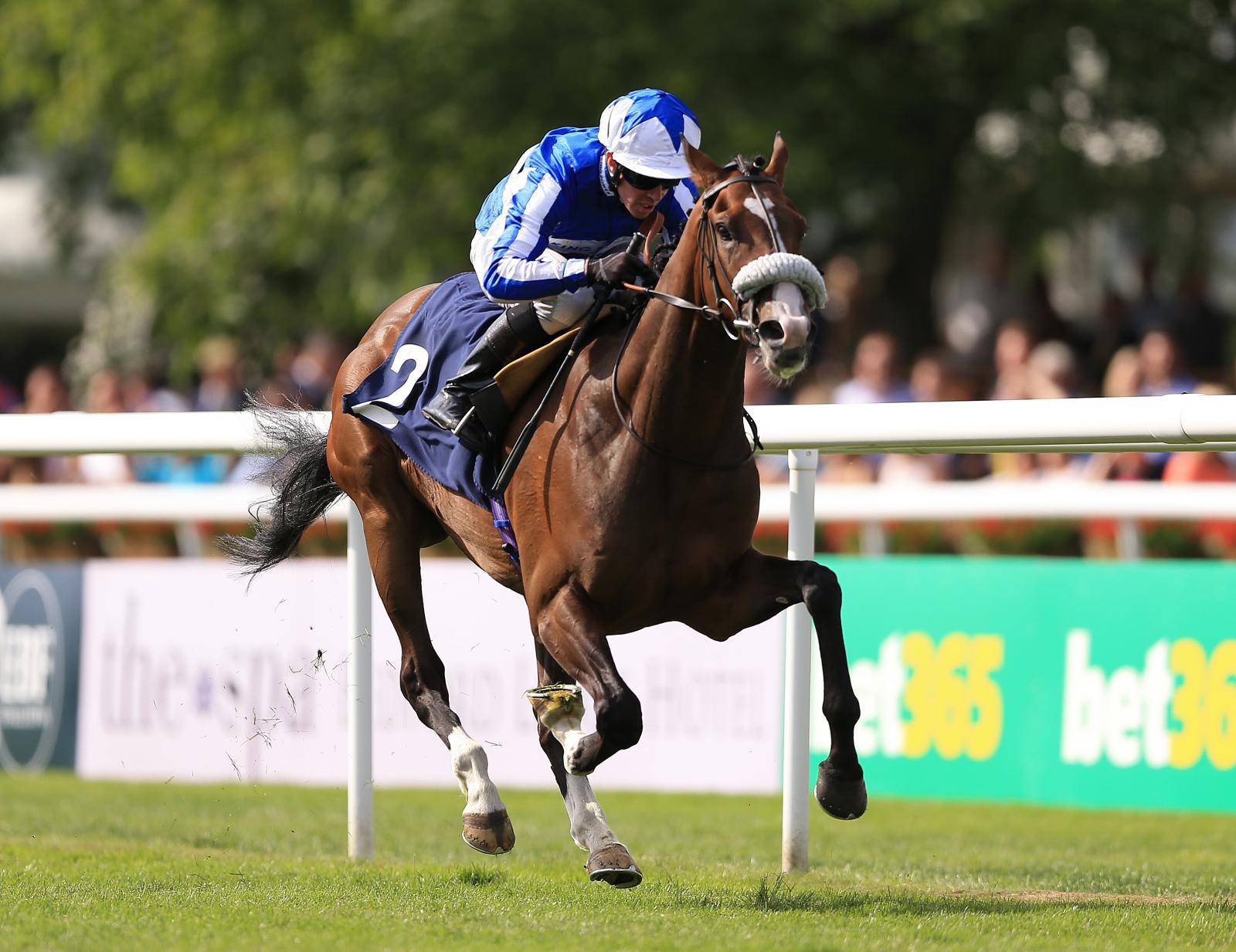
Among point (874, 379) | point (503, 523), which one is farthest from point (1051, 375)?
point (503, 523)

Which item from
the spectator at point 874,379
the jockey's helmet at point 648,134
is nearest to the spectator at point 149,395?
the spectator at point 874,379

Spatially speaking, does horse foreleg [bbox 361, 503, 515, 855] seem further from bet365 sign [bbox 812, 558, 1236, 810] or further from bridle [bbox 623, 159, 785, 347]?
bet365 sign [bbox 812, 558, 1236, 810]

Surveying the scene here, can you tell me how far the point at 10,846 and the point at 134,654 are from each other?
11.3 ft

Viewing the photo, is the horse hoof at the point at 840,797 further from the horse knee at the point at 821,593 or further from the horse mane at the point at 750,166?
the horse mane at the point at 750,166

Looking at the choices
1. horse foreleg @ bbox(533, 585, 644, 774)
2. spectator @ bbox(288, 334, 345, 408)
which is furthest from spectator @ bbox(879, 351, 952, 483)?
spectator @ bbox(288, 334, 345, 408)

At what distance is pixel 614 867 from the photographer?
488cm

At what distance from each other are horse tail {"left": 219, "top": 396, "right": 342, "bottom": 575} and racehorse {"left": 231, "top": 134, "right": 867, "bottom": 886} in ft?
4.53

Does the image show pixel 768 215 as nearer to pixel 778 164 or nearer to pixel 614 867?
pixel 778 164

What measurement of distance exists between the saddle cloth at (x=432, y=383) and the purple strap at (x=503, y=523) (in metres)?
0.04

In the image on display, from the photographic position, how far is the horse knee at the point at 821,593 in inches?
191

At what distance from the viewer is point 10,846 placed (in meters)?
6.11

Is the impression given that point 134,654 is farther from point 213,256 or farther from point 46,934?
point 213,256

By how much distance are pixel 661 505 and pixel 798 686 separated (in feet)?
3.31

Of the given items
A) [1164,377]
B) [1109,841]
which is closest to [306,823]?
[1109,841]
